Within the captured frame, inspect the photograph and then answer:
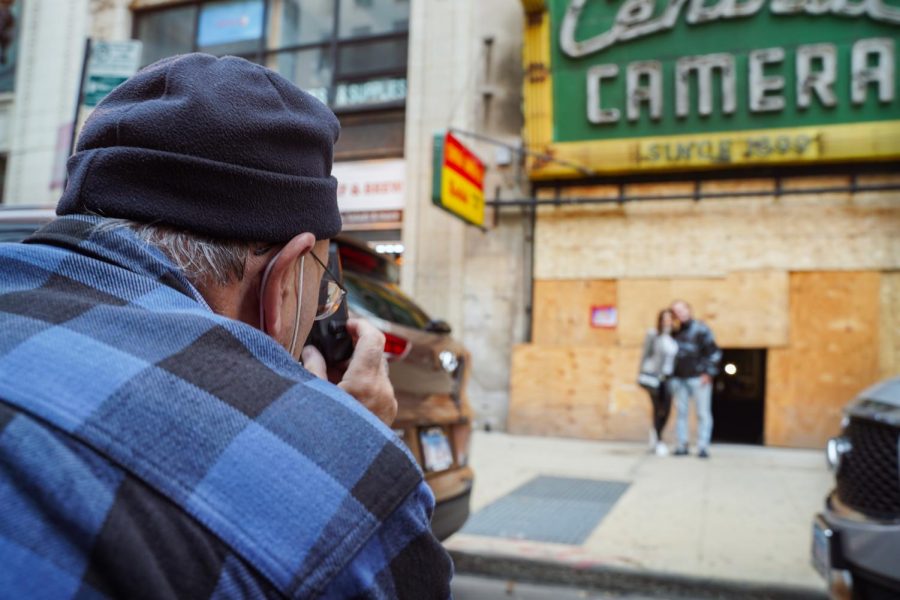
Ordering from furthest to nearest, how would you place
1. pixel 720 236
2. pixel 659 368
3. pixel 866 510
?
pixel 720 236
pixel 659 368
pixel 866 510

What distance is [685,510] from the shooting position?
20.8ft

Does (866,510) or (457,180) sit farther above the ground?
(457,180)

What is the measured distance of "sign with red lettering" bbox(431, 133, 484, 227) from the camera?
10.1 meters

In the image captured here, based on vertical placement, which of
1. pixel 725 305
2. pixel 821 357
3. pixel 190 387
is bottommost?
pixel 190 387

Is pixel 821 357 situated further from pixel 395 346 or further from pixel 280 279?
pixel 280 279

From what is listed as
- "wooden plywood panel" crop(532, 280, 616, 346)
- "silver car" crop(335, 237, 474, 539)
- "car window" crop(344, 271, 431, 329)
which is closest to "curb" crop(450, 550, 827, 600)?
"silver car" crop(335, 237, 474, 539)

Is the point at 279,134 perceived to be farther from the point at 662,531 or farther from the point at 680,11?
the point at 680,11

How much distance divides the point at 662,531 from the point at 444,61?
911cm

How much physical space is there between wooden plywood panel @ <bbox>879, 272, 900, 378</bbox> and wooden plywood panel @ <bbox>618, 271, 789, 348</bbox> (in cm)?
124

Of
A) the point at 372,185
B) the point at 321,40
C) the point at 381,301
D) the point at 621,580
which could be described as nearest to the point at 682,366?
the point at 621,580

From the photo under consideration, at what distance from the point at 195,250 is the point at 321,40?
1353cm

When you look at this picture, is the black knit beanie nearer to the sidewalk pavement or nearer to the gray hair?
the gray hair

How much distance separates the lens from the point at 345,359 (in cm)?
177

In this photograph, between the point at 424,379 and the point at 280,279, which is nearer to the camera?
the point at 280,279
